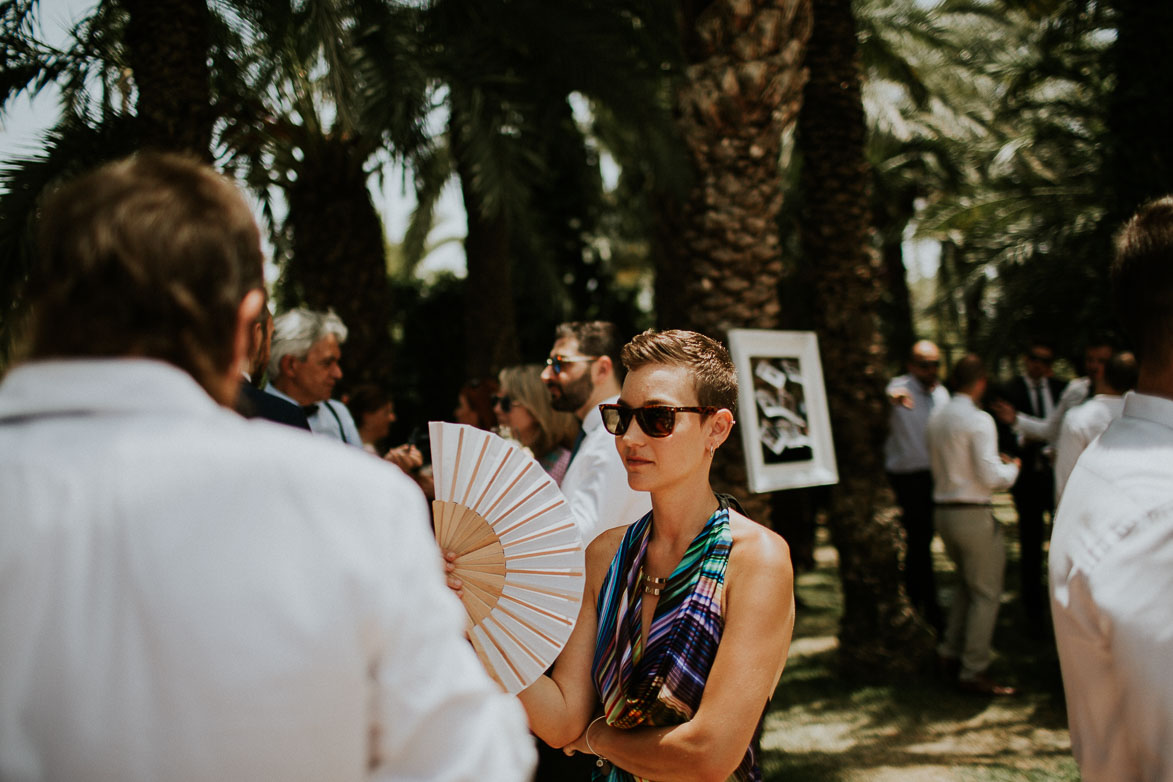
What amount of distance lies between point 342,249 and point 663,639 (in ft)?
22.0

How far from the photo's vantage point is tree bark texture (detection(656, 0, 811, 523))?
4.89 metres

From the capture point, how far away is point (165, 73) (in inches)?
215

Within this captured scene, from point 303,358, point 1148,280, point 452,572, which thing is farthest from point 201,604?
point 303,358

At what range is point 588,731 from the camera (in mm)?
2113

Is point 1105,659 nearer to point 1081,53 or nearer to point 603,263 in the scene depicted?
point 1081,53

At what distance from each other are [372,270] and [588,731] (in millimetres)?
6664

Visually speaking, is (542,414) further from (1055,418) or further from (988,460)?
(1055,418)

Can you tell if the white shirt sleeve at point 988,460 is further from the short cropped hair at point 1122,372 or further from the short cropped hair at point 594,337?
the short cropped hair at point 594,337

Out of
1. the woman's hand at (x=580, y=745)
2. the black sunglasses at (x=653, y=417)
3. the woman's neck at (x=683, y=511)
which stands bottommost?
the woman's hand at (x=580, y=745)

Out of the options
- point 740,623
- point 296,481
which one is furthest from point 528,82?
point 296,481

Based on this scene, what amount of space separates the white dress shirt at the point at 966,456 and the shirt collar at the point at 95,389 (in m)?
6.05

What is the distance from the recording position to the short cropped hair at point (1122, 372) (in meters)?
5.41

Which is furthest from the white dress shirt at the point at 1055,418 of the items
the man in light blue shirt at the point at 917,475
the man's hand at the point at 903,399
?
the man's hand at the point at 903,399

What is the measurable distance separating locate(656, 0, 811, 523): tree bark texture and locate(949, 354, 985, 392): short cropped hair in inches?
83.1
